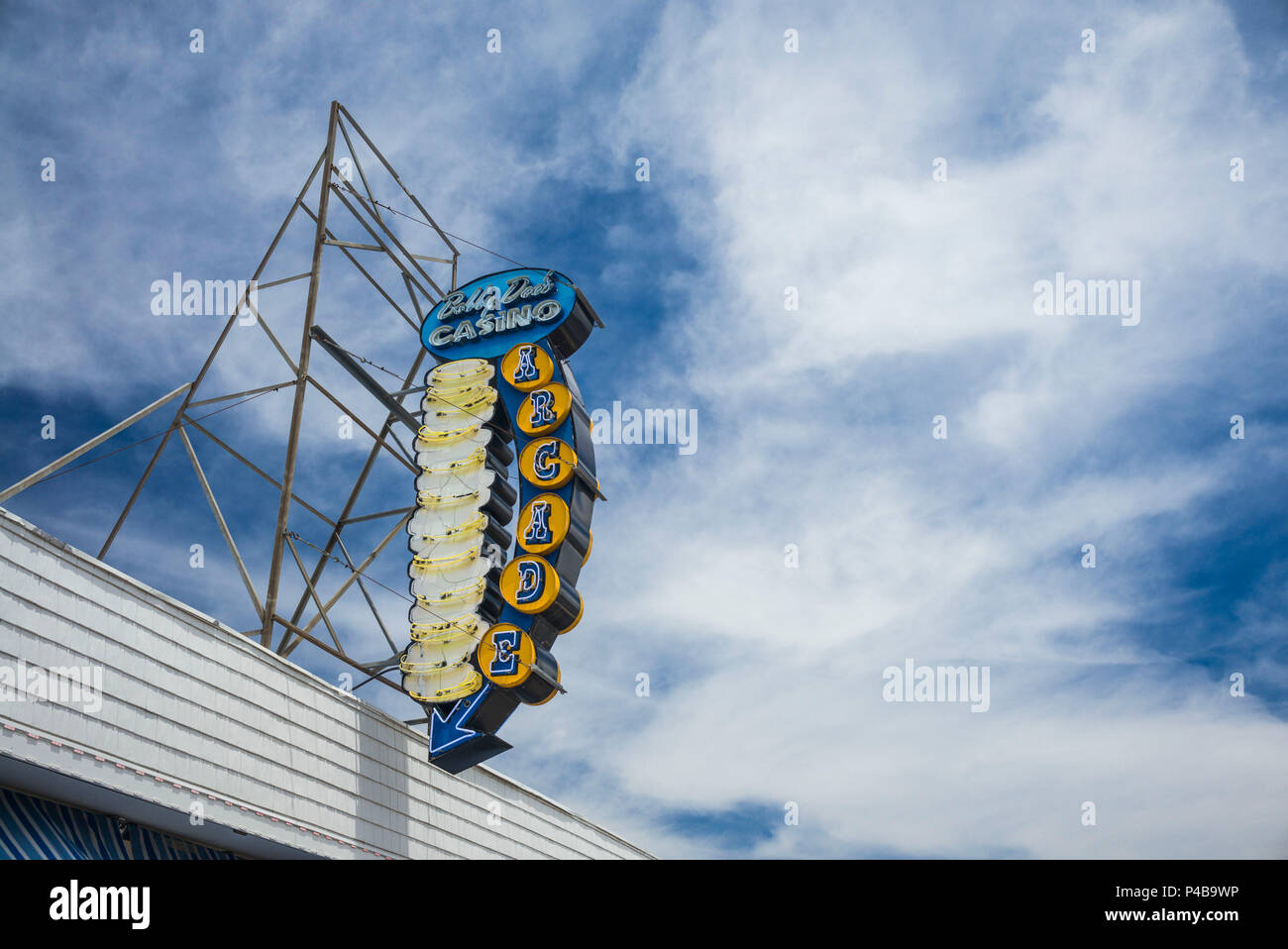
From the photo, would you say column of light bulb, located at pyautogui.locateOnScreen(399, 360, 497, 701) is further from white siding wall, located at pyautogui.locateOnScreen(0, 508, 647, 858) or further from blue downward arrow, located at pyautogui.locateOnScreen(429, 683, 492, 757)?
white siding wall, located at pyautogui.locateOnScreen(0, 508, 647, 858)

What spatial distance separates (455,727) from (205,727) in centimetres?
489

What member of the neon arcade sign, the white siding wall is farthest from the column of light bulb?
the white siding wall

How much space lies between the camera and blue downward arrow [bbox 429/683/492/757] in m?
18.2

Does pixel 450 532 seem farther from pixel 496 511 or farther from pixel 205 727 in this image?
pixel 205 727

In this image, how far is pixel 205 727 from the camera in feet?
46.5

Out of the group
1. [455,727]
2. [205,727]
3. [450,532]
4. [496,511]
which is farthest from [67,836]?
[496,511]

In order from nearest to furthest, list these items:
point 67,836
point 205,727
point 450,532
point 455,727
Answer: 1. point 67,836
2. point 205,727
3. point 455,727
4. point 450,532

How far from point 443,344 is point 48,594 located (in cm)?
1116

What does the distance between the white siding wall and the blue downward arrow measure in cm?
70
